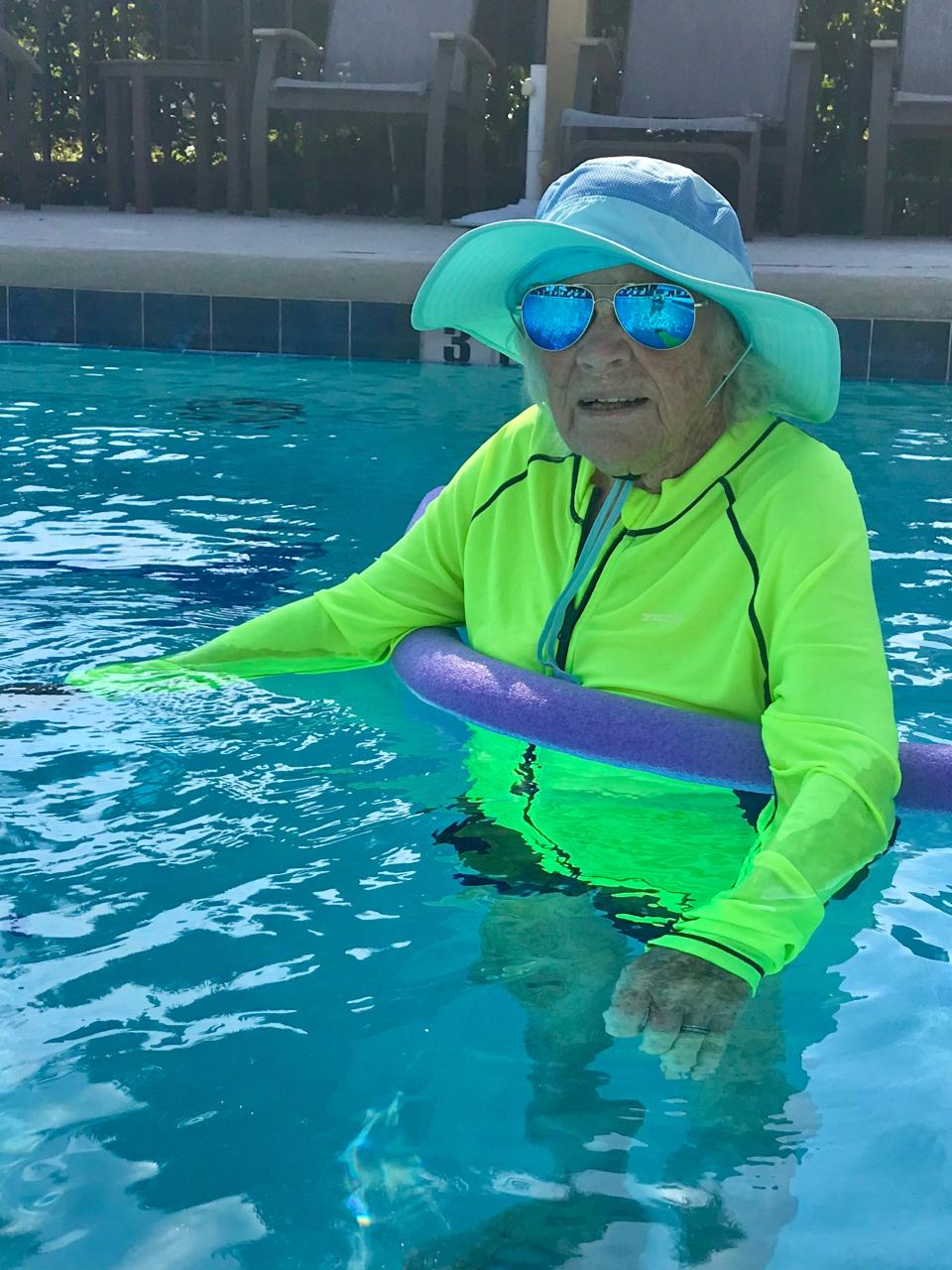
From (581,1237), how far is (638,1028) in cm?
25

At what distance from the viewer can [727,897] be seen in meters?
1.94

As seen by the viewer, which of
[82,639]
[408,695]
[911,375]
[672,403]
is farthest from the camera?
[911,375]

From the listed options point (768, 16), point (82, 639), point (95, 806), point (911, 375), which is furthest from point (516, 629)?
point (768, 16)

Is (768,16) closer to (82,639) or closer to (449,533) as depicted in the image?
(82,639)

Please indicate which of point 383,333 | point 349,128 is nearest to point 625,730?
point 383,333

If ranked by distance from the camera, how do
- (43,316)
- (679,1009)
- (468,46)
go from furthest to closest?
(468,46)
(43,316)
(679,1009)

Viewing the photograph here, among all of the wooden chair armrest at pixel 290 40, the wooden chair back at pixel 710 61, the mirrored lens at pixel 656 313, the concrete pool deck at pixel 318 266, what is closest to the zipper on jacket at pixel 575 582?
the mirrored lens at pixel 656 313

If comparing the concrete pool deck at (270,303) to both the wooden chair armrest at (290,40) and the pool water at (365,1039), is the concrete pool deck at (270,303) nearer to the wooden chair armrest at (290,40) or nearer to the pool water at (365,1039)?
the wooden chair armrest at (290,40)

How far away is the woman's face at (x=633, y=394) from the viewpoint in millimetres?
2395

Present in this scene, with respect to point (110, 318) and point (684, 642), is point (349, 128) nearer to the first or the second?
point (110, 318)

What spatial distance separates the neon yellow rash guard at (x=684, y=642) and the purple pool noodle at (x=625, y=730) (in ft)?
0.24

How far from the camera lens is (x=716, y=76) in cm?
950

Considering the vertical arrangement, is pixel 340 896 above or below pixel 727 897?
below

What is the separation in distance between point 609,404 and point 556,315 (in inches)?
6.0
